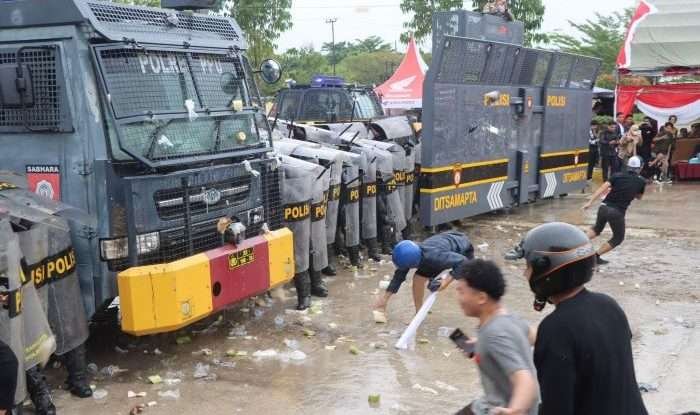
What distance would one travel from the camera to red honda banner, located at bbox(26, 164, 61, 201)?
5.59m

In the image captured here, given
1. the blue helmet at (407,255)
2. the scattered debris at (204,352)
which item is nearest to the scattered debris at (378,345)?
the blue helmet at (407,255)

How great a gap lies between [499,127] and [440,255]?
235 inches

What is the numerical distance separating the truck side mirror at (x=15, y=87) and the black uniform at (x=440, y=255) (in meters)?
3.30

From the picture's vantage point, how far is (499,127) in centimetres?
1211

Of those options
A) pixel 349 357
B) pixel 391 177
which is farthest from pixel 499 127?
pixel 349 357

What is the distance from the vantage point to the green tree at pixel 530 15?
26344 mm

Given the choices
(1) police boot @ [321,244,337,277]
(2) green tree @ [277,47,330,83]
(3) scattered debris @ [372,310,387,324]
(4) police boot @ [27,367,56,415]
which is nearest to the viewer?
(4) police boot @ [27,367,56,415]

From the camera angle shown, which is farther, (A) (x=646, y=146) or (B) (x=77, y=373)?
(A) (x=646, y=146)

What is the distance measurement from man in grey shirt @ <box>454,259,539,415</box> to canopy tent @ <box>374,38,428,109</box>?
2116 cm

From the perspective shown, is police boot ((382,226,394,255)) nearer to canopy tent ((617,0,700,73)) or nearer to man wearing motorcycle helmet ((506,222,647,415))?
man wearing motorcycle helmet ((506,222,647,415))

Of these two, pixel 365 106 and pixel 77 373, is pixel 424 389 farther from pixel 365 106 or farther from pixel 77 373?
pixel 365 106

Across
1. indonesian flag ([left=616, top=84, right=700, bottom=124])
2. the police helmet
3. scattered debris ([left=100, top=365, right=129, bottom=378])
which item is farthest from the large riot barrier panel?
the police helmet

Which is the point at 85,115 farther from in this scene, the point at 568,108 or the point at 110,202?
the point at 568,108

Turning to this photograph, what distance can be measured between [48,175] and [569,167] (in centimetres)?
1138
